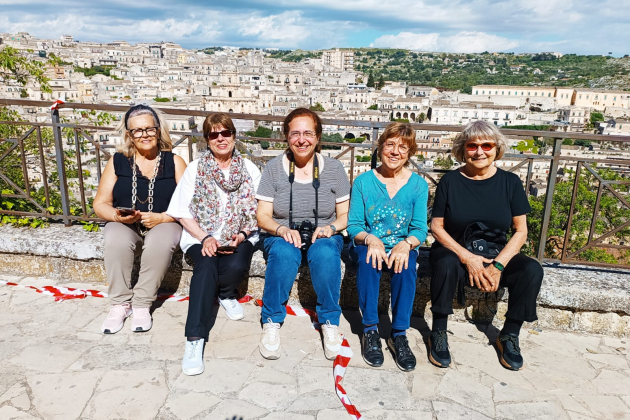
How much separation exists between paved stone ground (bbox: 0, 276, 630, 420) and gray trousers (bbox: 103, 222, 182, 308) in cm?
22

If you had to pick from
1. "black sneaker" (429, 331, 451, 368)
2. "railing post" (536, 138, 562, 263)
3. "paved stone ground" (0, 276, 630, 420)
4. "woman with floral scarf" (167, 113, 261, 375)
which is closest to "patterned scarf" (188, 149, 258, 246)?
"woman with floral scarf" (167, 113, 261, 375)

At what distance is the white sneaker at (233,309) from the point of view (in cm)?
291

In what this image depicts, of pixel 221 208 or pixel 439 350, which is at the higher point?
pixel 221 208

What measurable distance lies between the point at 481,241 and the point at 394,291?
60cm

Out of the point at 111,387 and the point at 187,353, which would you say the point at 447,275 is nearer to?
the point at 187,353

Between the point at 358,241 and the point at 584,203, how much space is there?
37.1 feet

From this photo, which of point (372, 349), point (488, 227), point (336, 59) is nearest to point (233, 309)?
point (372, 349)

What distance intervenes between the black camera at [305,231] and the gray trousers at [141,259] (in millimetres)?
786

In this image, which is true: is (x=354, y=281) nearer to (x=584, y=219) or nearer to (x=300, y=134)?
(x=300, y=134)

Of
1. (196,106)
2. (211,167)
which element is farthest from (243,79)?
(211,167)

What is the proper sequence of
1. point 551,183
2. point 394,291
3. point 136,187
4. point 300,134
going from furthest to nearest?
point 551,183 → point 136,187 → point 300,134 → point 394,291

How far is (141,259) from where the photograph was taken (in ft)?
9.00

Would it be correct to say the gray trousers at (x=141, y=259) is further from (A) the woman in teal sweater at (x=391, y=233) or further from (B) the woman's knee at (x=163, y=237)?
(A) the woman in teal sweater at (x=391, y=233)

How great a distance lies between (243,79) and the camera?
9206 cm
